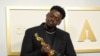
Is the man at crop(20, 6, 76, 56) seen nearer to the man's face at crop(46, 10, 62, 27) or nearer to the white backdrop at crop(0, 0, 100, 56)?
the man's face at crop(46, 10, 62, 27)

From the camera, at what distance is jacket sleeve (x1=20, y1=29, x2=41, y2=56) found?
1.60m

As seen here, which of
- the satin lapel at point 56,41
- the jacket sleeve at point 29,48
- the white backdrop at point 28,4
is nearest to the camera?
the jacket sleeve at point 29,48

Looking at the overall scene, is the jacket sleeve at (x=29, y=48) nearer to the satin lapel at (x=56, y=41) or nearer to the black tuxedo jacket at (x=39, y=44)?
the black tuxedo jacket at (x=39, y=44)

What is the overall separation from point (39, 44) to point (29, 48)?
84 millimetres

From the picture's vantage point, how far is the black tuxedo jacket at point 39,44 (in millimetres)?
1628

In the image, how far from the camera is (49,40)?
171 centimetres

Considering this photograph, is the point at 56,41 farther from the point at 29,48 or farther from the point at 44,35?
the point at 29,48

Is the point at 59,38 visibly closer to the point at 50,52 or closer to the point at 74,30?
the point at 50,52

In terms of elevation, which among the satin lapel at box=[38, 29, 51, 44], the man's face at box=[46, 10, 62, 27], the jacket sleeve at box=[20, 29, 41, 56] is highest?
the man's face at box=[46, 10, 62, 27]

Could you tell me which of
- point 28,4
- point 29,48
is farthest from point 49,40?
point 28,4

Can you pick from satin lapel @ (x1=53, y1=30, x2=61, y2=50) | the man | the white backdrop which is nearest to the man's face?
the man

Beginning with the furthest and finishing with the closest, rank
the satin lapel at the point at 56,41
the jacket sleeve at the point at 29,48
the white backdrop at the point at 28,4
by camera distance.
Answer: the white backdrop at the point at 28,4
the satin lapel at the point at 56,41
the jacket sleeve at the point at 29,48

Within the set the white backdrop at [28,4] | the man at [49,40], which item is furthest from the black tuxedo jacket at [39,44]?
the white backdrop at [28,4]

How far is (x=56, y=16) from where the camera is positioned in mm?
1686
